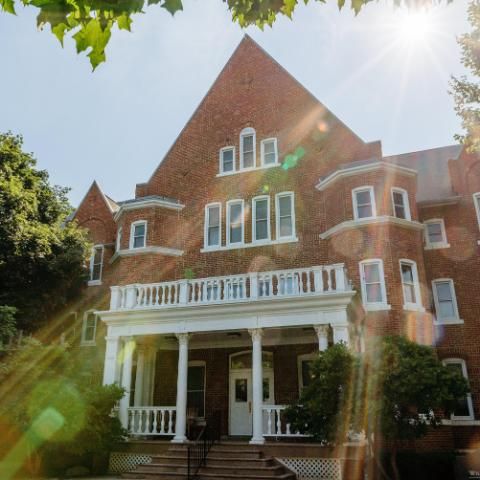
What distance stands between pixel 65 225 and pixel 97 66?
2407 centimetres

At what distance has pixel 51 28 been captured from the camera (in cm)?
324

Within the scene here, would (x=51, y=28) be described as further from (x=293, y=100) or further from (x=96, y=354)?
(x=96, y=354)

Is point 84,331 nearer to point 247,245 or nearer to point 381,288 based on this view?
point 247,245

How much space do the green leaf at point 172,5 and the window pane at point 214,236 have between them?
59.3 feet

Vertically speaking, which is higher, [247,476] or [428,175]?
[428,175]

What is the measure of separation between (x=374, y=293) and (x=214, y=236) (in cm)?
A: 749

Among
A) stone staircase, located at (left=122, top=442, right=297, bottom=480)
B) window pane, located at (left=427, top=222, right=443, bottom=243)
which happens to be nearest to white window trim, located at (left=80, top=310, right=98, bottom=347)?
stone staircase, located at (left=122, top=442, right=297, bottom=480)

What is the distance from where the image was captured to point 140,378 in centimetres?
1828

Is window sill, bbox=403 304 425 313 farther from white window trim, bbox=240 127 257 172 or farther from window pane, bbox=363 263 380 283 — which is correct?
white window trim, bbox=240 127 257 172

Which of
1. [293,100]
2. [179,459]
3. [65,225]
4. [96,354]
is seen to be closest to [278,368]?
[179,459]

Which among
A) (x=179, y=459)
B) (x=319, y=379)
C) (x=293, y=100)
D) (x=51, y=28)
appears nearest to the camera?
Result: (x=51, y=28)

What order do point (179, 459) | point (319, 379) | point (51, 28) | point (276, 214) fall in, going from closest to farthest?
point (51, 28)
point (319, 379)
point (179, 459)
point (276, 214)

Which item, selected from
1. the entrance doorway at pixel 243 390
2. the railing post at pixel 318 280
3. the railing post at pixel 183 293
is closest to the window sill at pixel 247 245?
the railing post at pixel 183 293

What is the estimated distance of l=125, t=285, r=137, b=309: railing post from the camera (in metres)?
17.2
